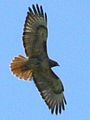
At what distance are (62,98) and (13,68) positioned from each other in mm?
2051

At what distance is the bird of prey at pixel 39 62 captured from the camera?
2071 inches

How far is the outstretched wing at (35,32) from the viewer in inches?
2076

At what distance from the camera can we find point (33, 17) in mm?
52938

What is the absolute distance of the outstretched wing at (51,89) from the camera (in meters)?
52.9

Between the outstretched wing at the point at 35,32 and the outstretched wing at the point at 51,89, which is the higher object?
the outstretched wing at the point at 35,32

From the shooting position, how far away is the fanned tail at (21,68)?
52.0 metres

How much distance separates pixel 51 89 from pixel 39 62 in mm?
1079

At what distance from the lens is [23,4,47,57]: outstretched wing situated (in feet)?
173

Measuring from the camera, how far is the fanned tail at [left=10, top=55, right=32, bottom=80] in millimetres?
52031

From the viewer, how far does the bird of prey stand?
173 feet

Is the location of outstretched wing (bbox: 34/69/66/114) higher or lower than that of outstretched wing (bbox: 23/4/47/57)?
lower

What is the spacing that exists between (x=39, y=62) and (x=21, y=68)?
2.19 ft

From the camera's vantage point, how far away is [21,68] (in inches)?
2060

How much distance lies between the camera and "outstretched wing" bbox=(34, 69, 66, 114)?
174 ft
